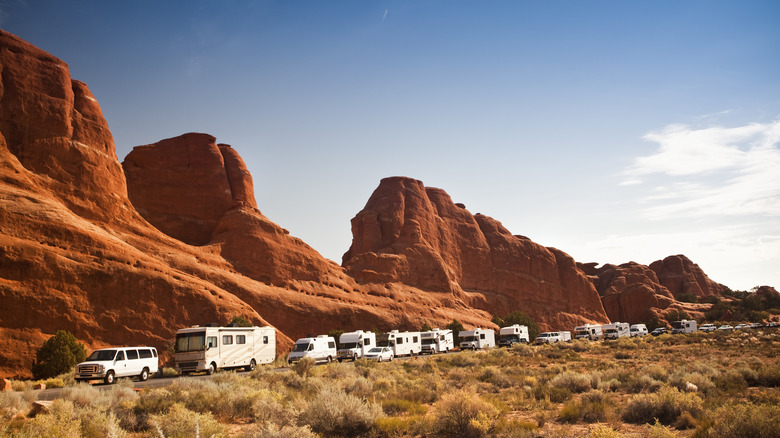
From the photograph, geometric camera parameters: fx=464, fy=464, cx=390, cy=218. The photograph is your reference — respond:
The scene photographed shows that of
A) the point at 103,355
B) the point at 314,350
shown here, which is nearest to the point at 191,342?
the point at 103,355

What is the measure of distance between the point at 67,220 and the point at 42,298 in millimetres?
8796

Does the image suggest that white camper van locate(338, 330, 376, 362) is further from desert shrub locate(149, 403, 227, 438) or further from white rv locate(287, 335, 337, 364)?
desert shrub locate(149, 403, 227, 438)

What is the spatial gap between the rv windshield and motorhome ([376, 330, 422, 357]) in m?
17.9

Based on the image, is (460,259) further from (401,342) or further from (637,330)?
(401,342)

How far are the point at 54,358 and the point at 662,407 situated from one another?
30.5 meters

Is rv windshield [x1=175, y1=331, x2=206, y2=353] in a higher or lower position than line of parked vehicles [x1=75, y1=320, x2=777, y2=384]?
higher

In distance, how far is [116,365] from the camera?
22.9 meters

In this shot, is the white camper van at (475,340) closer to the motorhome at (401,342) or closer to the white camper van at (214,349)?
the motorhome at (401,342)

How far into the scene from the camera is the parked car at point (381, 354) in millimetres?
35719

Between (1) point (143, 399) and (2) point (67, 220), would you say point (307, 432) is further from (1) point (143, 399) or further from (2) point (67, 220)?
(2) point (67, 220)

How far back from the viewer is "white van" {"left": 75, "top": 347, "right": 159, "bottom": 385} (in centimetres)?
2189

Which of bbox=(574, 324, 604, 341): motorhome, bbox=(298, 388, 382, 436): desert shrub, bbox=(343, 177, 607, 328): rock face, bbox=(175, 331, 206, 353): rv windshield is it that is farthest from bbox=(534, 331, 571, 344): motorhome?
bbox=(298, 388, 382, 436): desert shrub

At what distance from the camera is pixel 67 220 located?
38812 millimetres

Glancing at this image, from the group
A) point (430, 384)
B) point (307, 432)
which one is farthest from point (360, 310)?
point (307, 432)
